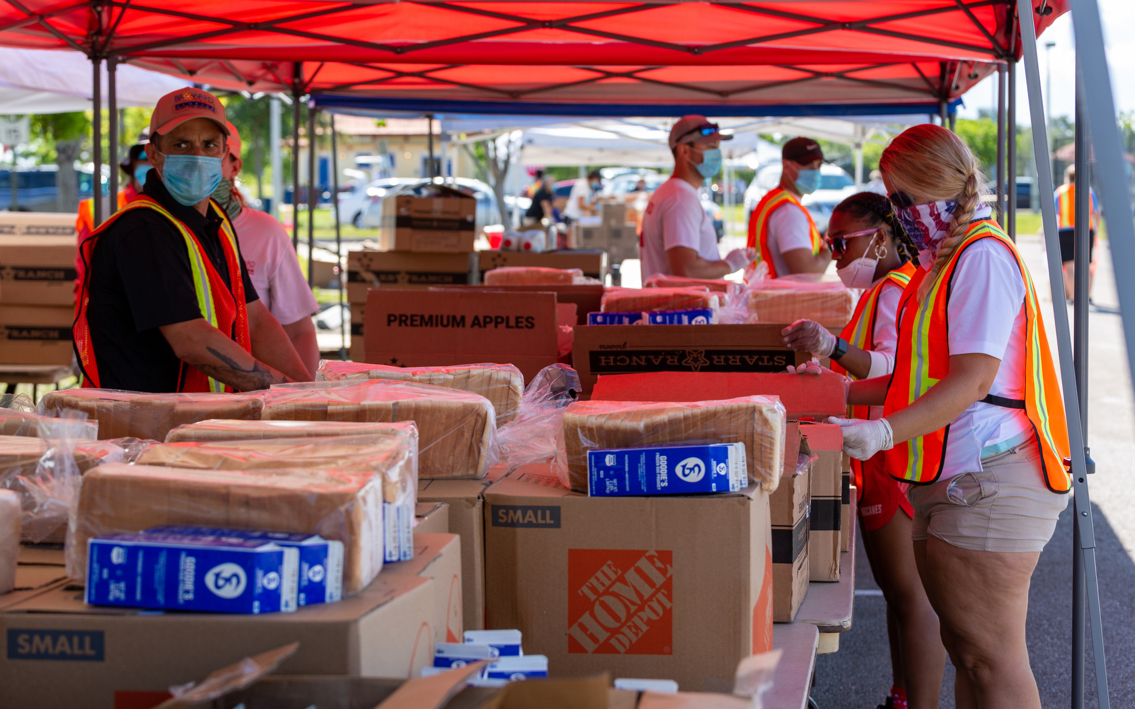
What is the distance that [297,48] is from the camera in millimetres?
5180

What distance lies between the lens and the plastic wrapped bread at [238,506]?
4.17ft

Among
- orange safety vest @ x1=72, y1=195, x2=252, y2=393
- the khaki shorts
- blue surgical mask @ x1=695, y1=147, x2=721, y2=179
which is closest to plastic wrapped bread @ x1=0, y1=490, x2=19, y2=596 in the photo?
orange safety vest @ x1=72, y1=195, x2=252, y2=393

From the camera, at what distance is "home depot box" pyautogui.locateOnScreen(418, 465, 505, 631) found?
1.71 m

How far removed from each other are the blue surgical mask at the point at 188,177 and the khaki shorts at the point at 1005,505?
2240 millimetres

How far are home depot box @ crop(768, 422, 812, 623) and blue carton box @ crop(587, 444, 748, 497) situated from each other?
0.42 meters

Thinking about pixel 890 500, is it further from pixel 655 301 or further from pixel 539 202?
pixel 539 202

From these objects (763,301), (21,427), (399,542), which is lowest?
(399,542)

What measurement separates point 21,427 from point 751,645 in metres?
1.41

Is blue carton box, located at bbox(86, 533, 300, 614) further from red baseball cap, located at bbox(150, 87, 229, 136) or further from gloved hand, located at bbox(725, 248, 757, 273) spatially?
gloved hand, located at bbox(725, 248, 757, 273)

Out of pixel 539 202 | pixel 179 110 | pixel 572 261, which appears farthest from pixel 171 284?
pixel 539 202

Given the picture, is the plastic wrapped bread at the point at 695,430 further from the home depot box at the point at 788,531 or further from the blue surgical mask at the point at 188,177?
the blue surgical mask at the point at 188,177

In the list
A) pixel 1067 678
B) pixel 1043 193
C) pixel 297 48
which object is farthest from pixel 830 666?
pixel 297 48

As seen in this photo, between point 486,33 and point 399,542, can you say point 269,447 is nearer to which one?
point 399,542

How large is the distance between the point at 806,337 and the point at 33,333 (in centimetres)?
570
